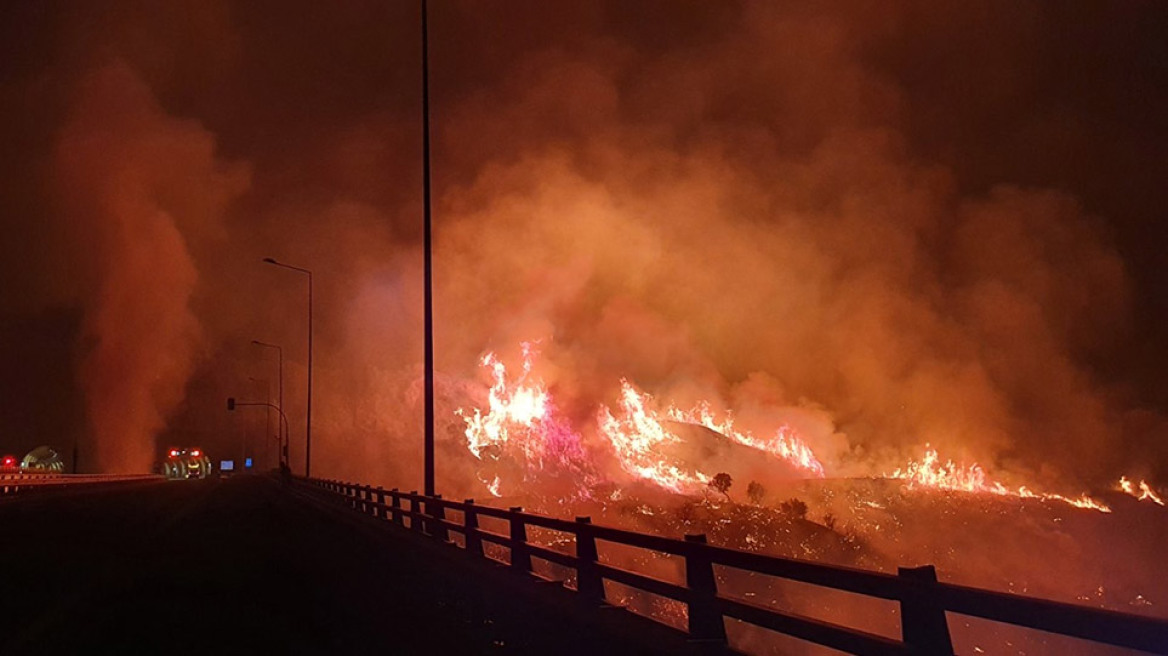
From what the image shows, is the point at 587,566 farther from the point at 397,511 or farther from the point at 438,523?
the point at 397,511

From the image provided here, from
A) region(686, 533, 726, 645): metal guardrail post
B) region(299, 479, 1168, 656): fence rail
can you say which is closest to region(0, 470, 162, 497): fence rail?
region(299, 479, 1168, 656): fence rail

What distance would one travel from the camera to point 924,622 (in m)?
4.98

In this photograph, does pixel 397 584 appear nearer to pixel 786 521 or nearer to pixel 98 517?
pixel 98 517

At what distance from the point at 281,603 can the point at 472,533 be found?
575 centimetres

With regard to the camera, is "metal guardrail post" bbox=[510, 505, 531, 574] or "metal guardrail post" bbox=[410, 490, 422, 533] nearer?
"metal guardrail post" bbox=[510, 505, 531, 574]

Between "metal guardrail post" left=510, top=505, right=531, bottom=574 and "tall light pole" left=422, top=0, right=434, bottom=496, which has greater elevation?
"tall light pole" left=422, top=0, right=434, bottom=496

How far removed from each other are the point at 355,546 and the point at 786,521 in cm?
19050

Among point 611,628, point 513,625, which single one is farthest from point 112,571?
point 611,628

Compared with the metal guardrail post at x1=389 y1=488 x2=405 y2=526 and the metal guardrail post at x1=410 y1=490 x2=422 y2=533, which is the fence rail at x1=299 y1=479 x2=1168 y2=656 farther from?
the metal guardrail post at x1=389 y1=488 x2=405 y2=526

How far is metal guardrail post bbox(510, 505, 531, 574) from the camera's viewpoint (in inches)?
515

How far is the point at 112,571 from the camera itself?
13.6 m

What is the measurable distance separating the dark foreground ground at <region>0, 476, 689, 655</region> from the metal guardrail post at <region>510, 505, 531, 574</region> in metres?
0.39

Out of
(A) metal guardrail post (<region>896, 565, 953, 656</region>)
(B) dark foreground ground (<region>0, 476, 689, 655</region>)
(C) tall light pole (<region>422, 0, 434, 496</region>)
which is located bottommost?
(B) dark foreground ground (<region>0, 476, 689, 655</region>)

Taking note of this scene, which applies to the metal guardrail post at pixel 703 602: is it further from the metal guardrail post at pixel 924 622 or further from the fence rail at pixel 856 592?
the metal guardrail post at pixel 924 622
